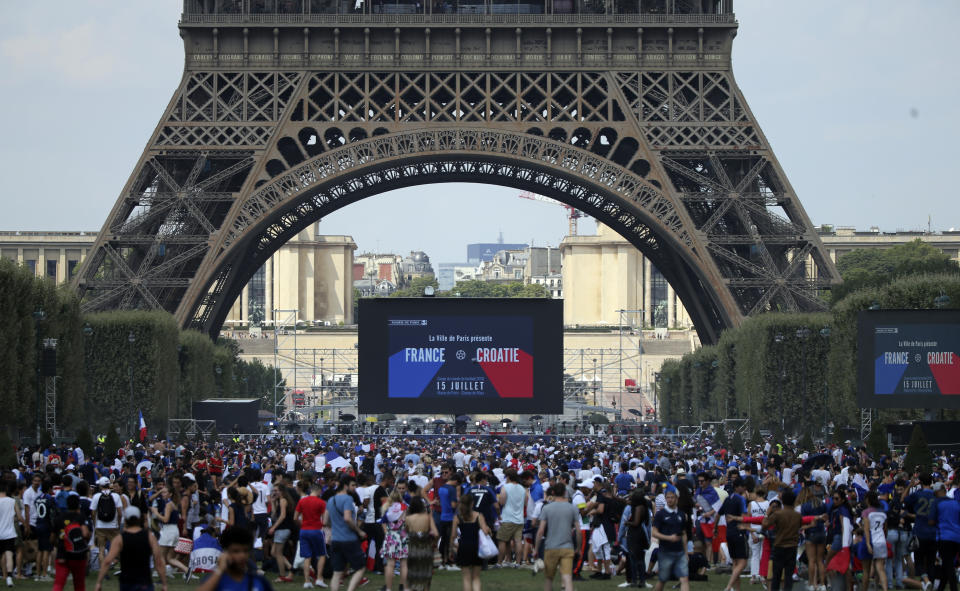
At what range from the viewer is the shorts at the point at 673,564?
18.6 metres

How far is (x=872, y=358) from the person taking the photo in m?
43.0

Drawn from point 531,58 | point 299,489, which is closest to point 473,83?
point 531,58

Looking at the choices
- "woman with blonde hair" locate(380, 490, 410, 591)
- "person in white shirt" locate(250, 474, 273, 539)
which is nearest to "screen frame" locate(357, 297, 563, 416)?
"person in white shirt" locate(250, 474, 273, 539)

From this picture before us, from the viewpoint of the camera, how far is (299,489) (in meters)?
22.2

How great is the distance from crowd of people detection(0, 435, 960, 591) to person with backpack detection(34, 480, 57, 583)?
0.02 meters

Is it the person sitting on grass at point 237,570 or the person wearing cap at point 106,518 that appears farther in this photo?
the person wearing cap at point 106,518

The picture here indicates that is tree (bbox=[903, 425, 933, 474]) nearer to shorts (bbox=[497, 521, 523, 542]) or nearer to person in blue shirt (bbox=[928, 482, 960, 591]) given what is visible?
shorts (bbox=[497, 521, 523, 542])

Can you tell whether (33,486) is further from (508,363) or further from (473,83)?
(473,83)

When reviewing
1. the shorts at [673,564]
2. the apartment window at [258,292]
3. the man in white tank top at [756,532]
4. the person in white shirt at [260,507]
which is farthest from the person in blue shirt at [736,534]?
the apartment window at [258,292]

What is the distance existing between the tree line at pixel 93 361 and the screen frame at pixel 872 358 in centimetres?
2080

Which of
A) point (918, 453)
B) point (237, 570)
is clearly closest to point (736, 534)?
point (237, 570)

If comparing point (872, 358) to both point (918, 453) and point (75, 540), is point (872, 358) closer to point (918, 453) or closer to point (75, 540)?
point (918, 453)

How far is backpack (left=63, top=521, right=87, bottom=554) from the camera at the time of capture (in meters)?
17.7

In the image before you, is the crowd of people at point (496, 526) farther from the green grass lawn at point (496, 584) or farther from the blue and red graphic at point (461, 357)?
the blue and red graphic at point (461, 357)
